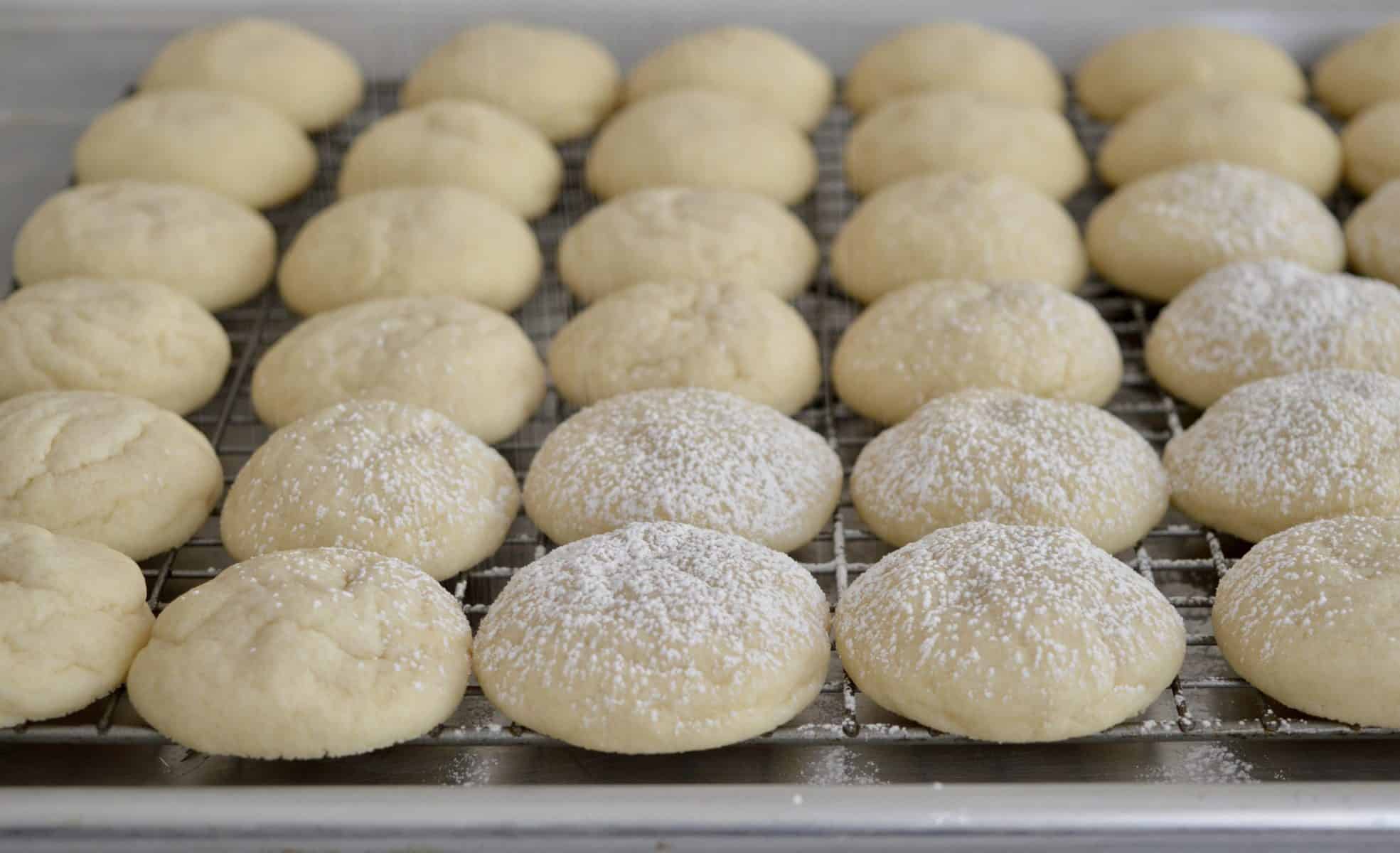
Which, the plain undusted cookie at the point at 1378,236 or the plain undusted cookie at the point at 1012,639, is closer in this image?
the plain undusted cookie at the point at 1012,639

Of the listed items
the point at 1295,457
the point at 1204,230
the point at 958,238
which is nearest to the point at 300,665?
the point at 1295,457

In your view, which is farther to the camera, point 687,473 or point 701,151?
point 701,151

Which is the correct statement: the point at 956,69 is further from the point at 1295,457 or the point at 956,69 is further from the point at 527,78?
the point at 1295,457

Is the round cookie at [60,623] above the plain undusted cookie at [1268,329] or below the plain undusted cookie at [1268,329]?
below

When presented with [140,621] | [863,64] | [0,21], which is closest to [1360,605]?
[140,621]

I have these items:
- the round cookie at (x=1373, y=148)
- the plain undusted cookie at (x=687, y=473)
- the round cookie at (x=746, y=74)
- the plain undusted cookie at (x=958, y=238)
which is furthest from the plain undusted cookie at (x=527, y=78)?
the round cookie at (x=1373, y=148)

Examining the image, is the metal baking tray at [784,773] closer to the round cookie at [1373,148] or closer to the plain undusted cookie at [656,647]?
the plain undusted cookie at [656,647]
